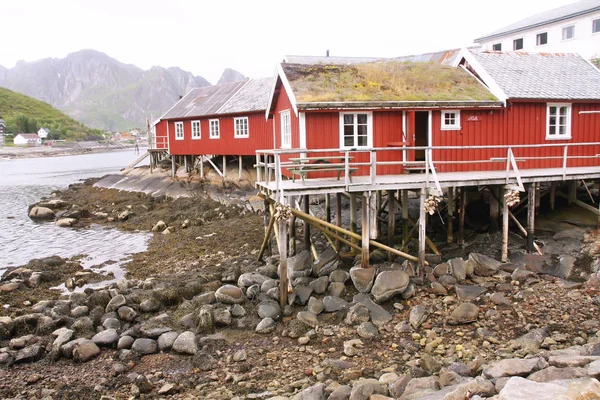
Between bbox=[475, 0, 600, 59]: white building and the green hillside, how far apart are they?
144 metres

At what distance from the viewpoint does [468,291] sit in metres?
13.2

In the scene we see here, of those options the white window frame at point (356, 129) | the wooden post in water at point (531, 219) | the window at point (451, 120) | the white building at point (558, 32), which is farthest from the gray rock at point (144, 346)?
the white building at point (558, 32)

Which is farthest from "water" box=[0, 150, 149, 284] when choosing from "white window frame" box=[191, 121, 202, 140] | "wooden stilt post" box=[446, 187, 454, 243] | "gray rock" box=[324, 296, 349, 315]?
"wooden stilt post" box=[446, 187, 454, 243]

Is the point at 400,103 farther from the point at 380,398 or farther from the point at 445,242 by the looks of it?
the point at 380,398

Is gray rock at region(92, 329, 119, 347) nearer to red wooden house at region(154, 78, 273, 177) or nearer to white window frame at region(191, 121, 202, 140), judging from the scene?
red wooden house at region(154, 78, 273, 177)

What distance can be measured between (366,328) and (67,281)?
37.6ft

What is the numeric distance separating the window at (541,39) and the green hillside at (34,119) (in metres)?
147

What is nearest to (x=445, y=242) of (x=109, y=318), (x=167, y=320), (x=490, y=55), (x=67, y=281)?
A: (x=490, y=55)

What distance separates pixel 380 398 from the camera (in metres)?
8.42

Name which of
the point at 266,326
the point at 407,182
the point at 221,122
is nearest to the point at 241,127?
the point at 221,122

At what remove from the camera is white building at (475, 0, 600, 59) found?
124 ft

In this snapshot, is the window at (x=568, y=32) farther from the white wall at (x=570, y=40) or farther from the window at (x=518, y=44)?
the window at (x=518, y=44)

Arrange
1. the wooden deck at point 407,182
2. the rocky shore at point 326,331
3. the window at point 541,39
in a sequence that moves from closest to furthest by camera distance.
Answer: the rocky shore at point 326,331 → the wooden deck at point 407,182 → the window at point 541,39

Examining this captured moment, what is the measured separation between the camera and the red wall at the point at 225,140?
30.2m
